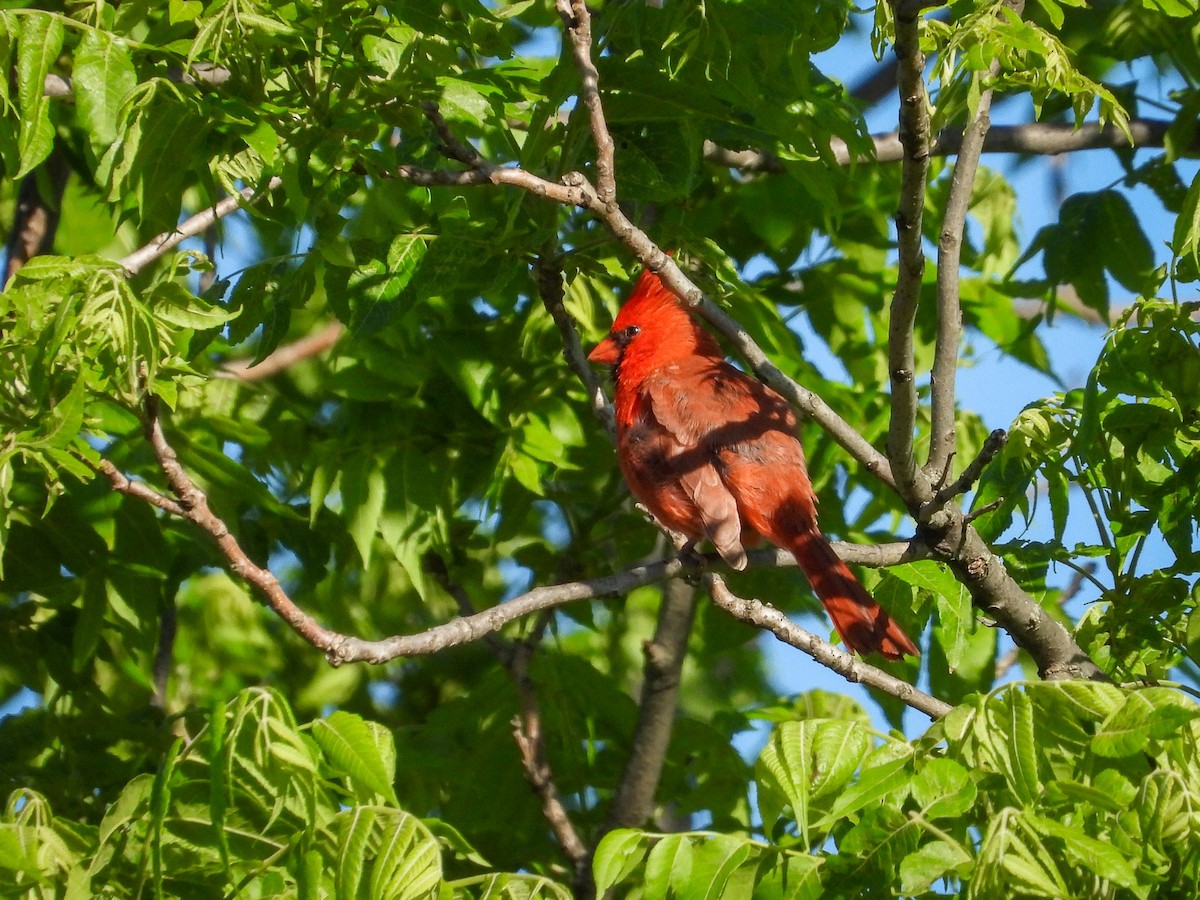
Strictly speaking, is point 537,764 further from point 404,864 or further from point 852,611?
point 404,864

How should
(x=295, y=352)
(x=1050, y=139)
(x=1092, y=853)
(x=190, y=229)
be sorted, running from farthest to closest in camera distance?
1. (x=295, y=352)
2. (x=1050, y=139)
3. (x=190, y=229)
4. (x=1092, y=853)

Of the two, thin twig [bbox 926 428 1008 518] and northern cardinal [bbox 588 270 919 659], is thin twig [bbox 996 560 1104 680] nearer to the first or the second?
northern cardinal [bbox 588 270 919 659]

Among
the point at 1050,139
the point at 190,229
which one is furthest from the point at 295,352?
the point at 1050,139

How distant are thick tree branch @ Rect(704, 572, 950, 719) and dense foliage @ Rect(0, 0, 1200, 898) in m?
0.22

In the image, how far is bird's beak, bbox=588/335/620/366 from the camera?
4.25 m

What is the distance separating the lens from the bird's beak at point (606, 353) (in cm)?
425

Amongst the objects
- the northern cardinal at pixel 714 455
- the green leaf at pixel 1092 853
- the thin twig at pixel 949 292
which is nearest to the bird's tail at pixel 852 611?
the northern cardinal at pixel 714 455

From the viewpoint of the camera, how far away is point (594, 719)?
4.25 meters

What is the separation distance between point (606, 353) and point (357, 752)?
6.99 ft

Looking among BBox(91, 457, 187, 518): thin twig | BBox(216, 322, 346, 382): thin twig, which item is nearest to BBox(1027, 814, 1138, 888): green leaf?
BBox(91, 457, 187, 518): thin twig

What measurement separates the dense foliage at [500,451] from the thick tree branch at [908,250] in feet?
0.17

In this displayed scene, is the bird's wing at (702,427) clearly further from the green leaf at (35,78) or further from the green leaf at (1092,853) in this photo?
the green leaf at (35,78)

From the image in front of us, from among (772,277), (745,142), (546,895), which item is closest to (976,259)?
(772,277)

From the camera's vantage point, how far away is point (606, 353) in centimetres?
428
